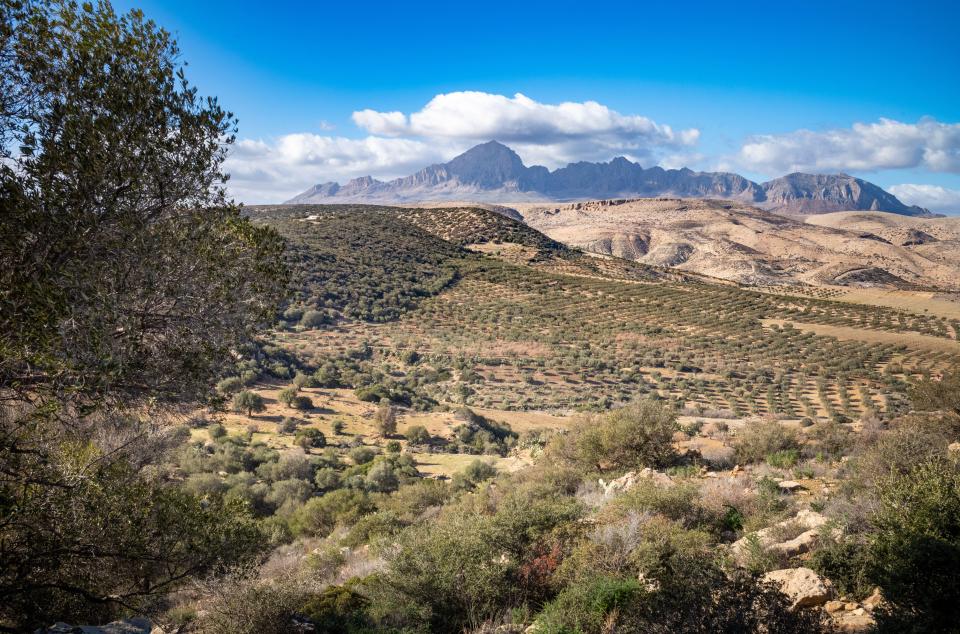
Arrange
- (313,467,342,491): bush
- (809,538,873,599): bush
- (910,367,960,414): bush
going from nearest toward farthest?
1. (809,538,873,599): bush
2. (910,367,960,414): bush
3. (313,467,342,491): bush

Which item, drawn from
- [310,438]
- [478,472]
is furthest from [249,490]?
[478,472]

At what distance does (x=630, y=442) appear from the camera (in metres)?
14.2

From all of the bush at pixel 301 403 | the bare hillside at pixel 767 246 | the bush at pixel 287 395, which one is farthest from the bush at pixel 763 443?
the bare hillside at pixel 767 246

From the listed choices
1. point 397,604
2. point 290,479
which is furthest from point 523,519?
point 290,479

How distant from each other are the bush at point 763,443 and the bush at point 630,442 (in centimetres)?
201

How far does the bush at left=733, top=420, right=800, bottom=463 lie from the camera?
46.6ft

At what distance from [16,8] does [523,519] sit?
9.25 metres

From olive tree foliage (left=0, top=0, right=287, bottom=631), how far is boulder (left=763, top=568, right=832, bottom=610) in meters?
7.58

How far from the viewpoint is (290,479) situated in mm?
16328

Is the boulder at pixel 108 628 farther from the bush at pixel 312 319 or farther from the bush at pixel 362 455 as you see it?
the bush at pixel 312 319

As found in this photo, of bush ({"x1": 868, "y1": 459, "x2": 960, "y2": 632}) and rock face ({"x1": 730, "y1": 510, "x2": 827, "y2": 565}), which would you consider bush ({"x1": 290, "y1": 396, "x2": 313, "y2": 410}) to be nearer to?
rock face ({"x1": 730, "y1": 510, "x2": 827, "y2": 565})

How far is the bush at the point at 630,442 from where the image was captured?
1421cm

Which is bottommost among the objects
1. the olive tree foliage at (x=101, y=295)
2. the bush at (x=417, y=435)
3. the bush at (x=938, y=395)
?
the bush at (x=417, y=435)

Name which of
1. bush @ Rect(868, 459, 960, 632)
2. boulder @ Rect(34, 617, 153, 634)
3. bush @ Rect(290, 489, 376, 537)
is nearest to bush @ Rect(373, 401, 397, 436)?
bush @ Rect(290, 489, 376, 537)
